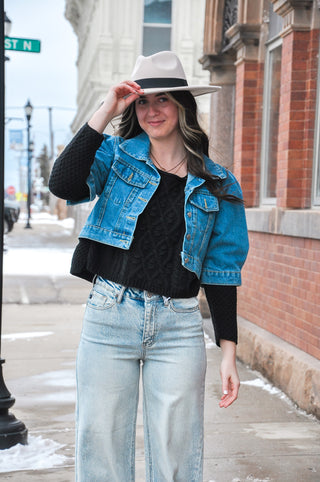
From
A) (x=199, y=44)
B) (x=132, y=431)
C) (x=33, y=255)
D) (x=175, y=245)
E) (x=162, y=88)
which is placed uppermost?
(x=199, y=44)

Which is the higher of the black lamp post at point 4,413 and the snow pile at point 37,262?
the black lamp post at point 4,413

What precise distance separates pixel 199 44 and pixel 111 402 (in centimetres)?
2445

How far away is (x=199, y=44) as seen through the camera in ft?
85.5

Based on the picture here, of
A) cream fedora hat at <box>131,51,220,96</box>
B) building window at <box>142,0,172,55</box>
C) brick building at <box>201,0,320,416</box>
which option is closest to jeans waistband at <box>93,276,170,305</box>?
cream fedora hat at <box>131,51,220,96</box>

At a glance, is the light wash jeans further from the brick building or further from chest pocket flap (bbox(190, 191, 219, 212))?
the brick building

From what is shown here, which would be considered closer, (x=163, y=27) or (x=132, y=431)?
(x=132, y=431)

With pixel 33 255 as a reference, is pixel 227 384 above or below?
above

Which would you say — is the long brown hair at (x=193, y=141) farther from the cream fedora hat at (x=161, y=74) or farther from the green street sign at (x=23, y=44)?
the green street sign at (x=23, y=44)

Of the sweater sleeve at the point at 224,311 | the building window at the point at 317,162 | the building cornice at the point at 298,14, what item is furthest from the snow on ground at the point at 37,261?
the sweater sleeve at the point at 224,311

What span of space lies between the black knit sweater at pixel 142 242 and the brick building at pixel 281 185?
307cm

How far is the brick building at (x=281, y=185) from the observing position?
6.09 m

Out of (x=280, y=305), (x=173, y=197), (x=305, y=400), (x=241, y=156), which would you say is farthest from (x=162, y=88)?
(x=241, y=156)

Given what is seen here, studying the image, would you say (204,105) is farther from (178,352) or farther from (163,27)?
(178,352)

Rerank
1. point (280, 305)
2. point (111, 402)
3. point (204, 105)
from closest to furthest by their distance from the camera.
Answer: point (111, 402) < point (280, 305) < point (204, 105)
